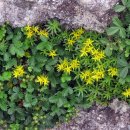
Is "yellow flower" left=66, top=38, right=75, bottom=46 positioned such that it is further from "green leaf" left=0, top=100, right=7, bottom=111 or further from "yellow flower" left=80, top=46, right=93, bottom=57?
"green leaf" left=0, top=100, right=7, bottom=111

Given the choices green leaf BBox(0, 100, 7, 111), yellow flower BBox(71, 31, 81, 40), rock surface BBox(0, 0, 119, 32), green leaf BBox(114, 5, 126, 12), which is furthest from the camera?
green leaf BBox(0, 100, 7, 111)

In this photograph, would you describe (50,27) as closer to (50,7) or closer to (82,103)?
(50,7)

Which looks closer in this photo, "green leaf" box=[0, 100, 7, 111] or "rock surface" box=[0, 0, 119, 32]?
"rock surface" box=[0, 0, 119, 32]

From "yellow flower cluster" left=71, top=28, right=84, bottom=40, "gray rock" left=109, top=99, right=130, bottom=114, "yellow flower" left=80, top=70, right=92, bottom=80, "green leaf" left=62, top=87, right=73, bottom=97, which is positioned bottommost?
"gray rock" left=109, top=99, right=130, bottom=114

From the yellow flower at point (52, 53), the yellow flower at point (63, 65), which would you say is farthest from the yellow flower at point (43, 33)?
the yellow flower at point (63, 65)

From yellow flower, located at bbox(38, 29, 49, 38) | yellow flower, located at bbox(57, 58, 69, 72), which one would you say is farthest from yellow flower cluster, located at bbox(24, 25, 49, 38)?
yellow flower, located at bbox(57, 58, 69, 72)

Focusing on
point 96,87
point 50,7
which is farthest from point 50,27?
point 96,87

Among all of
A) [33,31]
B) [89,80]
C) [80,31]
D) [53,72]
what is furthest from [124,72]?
[33,31]
